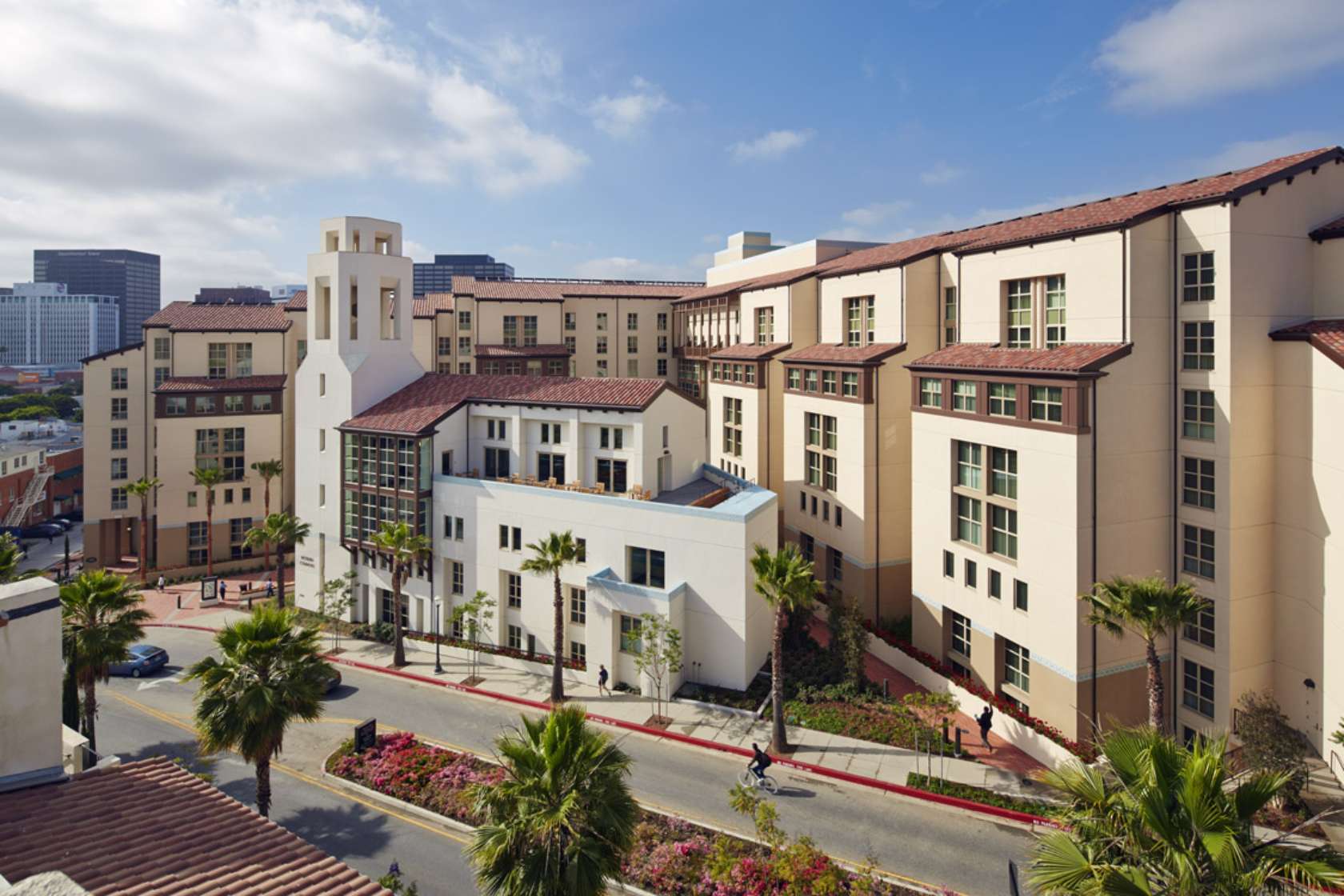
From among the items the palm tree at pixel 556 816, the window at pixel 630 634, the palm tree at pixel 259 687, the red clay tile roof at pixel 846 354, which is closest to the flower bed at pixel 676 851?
the palm tree at pixel 556 816

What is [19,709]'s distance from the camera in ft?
54.4

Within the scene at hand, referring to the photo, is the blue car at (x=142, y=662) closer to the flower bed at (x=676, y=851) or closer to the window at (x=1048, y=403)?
the flower bed at (x=676, y=851)

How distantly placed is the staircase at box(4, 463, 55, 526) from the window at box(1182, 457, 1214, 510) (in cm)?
9848

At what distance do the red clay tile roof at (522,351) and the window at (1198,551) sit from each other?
57490mm

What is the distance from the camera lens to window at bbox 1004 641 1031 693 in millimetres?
Answer: 32594

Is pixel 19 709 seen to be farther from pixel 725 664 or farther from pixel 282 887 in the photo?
pixel 725 664

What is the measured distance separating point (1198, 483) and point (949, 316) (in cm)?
1641

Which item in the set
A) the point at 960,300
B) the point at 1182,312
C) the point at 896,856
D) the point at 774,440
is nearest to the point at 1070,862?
the point at 896,856

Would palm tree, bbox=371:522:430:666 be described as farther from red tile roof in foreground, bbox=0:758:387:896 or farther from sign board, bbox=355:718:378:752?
red tile roof in foreground, bbox=0:758:387:896

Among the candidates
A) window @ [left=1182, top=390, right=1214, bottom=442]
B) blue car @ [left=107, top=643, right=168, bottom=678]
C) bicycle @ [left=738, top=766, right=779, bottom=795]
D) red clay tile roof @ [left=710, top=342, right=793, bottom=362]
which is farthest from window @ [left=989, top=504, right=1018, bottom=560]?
blue car @ [left=107, top=643, right=168, bottom=678]

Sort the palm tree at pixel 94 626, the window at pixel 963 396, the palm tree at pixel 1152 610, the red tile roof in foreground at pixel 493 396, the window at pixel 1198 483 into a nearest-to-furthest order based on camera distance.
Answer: the palm tree at pixel 1152 610 < the palm tree at pixel 94 626 < the window at pixel 1198 483 < the window at pixel 963 396 < the red tile roof in foreground at pixel 493 396

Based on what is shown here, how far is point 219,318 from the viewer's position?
64.8 metres

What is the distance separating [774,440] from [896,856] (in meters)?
32.8

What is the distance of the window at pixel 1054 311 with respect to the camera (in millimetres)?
33125
